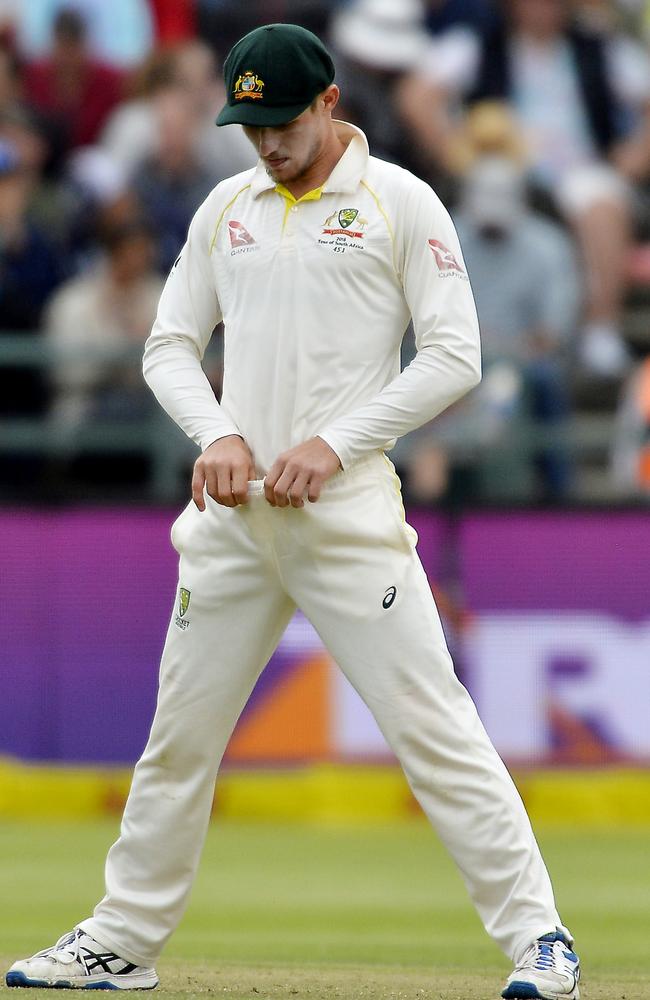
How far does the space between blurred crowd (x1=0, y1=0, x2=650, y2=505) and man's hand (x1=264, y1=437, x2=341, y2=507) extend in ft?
18.2

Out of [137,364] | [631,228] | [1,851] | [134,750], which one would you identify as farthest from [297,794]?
[631,228]

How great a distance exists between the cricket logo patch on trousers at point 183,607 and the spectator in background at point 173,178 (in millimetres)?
6595

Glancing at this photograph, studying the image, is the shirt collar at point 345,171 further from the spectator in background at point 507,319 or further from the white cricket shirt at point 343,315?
the spectator in background at point 507,319

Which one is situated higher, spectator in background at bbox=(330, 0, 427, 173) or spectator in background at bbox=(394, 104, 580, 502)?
spectator in background at bbox=(330, 0, 427, 173)

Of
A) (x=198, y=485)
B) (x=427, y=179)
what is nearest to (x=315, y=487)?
(x=198, y=485)

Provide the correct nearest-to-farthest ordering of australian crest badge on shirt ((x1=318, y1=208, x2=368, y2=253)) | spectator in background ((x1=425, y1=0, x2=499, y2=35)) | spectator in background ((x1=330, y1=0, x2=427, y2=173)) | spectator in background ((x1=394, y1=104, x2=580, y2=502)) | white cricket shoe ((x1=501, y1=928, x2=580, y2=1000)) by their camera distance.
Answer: white cricket shoe ((x1=501, y1=928, x2=580, y2=1000)) < australian crest badge on shirt ((x1=318, y1=208, x2=368, y2=253)) < spectator in background ((x1=394, y1=104, x2=580, y2=502)) < spectator in background ((x1=330, y1=0, x2=427, y2=173)) < spectator in background ((x1=425, y1=0, x2=499, y2=35))

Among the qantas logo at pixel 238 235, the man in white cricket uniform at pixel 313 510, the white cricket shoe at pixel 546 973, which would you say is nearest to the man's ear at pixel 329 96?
the man in white cricket uniform at pixel 313 510

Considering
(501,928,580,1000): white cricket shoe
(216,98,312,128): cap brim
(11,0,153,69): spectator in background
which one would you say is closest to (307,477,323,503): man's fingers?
(216,98,312,128): cap brim

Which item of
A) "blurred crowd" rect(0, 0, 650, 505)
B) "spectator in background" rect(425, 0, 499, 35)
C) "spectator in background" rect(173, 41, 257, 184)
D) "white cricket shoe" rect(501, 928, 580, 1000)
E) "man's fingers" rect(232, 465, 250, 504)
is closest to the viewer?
"white cricket shoe" rect(501, 928, 580, 1000)

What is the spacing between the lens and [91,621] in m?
10.0

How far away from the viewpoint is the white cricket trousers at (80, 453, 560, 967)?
4.54m

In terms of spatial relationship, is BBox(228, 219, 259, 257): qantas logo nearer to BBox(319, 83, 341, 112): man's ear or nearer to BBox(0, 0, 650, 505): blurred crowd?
BBox(319, 83, 341, 112): man's ear

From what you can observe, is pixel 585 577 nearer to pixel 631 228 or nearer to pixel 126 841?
pixel 631 228

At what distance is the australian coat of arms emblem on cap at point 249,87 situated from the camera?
14.6 feet
